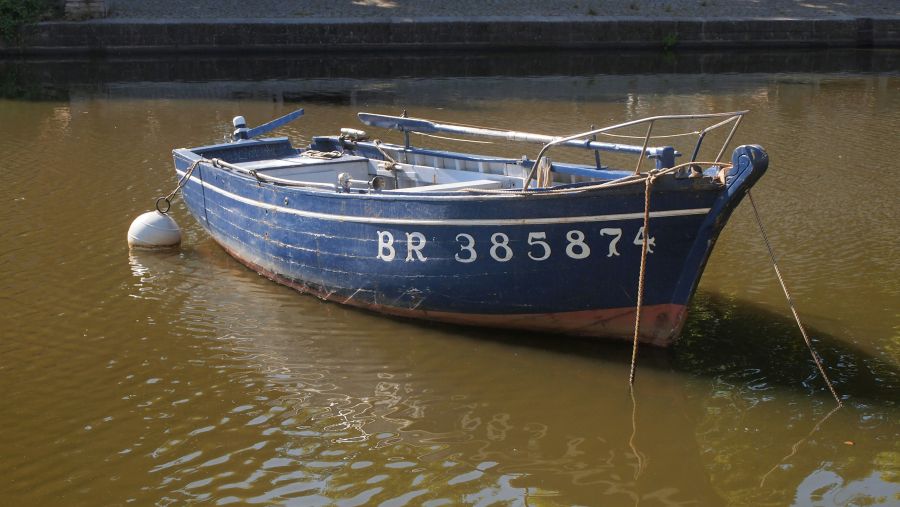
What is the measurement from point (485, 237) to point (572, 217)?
76 cm

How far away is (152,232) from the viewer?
1165cm

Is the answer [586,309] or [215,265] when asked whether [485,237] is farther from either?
[215,265]

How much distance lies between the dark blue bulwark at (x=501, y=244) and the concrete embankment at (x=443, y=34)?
721 inches

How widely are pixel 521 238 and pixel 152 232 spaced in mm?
4820

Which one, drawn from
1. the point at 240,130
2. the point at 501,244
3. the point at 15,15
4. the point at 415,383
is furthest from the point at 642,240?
the point at 15,15

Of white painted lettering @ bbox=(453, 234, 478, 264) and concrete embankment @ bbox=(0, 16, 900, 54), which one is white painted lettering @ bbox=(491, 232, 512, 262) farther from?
concrete embankment @ bbox=(0, 16, 900, 54)

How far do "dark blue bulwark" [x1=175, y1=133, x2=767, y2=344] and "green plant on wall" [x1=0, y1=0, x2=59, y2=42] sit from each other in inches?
768

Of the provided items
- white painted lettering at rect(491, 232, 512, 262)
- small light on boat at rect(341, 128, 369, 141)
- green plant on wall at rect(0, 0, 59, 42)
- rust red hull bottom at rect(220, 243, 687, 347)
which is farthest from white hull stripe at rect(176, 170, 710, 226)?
green plant on wall at rect(0, 0, 59, 42)

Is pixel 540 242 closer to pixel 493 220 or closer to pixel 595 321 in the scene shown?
pixel 493 220

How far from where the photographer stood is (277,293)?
10578 mm

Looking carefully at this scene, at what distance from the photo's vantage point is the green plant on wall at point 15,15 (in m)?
26.9

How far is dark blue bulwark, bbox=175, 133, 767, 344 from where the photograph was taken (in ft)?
27.0

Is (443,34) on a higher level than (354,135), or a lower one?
higher

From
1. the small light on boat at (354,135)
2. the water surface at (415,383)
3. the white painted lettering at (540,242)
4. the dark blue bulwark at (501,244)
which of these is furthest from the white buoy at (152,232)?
the white painted lettering at (540,242)
